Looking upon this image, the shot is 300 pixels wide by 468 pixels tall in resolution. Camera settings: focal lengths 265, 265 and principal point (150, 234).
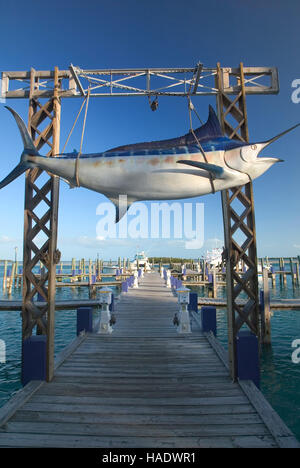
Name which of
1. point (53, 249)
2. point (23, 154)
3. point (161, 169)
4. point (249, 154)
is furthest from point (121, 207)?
point (53, 249)

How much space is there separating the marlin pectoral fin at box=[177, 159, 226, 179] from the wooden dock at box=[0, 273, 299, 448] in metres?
3.12

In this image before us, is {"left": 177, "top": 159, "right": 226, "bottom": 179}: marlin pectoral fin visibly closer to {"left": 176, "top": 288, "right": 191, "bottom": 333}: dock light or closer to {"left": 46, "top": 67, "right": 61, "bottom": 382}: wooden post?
{"left": 46, "top": 67, "right": 61, "bottom": 382}: wooden post

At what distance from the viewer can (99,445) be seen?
9.91 feet

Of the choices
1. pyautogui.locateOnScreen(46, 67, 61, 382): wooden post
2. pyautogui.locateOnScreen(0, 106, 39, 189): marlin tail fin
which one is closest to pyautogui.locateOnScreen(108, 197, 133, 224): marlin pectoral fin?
pyautogui.locateOnScreen(0, 106, 39, 189): marlin tail fin

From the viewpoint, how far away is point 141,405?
154 inches

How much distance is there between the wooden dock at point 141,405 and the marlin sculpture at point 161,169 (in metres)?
2.81

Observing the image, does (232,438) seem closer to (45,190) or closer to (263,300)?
(45,190)

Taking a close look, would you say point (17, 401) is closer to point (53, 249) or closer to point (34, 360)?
point (34, 360)

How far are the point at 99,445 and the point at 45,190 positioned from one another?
13.9ft

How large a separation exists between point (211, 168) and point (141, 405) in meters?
3.50

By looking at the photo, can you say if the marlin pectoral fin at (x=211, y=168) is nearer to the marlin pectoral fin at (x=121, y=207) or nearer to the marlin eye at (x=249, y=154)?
the marlin eye at (x=249, y=154)

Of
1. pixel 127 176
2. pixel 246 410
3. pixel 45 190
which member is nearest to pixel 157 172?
pixel 127 176

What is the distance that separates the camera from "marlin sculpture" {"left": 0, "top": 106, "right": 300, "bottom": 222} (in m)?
3.29

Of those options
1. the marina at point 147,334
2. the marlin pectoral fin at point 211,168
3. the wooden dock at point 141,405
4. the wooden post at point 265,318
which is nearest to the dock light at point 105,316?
the marina at point 147,334
